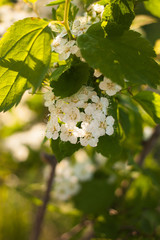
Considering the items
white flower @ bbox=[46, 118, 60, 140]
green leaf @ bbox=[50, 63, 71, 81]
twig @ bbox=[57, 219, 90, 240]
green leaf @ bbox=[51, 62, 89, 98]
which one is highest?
green leaf @ bbox=[50, 63, 71, 81]

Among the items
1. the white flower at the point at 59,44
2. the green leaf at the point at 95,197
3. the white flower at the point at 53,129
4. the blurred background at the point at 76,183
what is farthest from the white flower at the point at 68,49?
the green leaf at the point at 95,197

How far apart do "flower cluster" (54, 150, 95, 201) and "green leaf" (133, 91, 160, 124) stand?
940 mm

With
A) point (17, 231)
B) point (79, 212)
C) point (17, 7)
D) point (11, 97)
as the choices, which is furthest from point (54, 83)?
point (17, 231)

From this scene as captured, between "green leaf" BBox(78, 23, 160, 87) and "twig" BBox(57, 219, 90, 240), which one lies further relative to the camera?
"twig" BBox(57, 219, 90, 240)

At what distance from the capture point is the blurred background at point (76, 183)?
3.63 feet

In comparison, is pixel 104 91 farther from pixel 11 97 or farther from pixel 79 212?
pixel 79 212

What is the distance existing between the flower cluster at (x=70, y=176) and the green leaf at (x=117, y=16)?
3.51 feet

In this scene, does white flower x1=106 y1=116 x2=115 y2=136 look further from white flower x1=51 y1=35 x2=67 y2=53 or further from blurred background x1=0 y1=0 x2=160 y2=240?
blurred background x1=0 y1=0 x2=160 y2=240

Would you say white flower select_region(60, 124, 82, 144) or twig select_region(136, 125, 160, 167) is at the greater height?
white flower select_region(60, 124, 82, 144)

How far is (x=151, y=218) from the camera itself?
3.86 ft

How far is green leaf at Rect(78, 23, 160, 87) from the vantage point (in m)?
0.48

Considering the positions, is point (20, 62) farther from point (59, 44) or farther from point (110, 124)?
point (110, 124)

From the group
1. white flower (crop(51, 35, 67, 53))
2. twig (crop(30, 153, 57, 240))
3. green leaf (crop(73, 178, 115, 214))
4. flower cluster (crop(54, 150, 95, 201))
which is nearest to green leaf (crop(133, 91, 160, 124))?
white flower (crop(51, 35, 67, 53))

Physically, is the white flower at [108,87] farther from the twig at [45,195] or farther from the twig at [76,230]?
the twig at [76,230]
